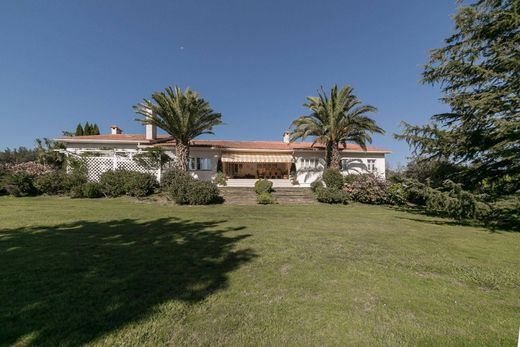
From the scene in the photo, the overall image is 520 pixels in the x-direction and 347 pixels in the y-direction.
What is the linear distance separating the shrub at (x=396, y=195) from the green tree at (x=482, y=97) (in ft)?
16.4

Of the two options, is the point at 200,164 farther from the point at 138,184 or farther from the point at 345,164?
the point at 345,164

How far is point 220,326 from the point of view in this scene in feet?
10.0

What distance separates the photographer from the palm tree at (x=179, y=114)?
69.8ft

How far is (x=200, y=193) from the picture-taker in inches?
671

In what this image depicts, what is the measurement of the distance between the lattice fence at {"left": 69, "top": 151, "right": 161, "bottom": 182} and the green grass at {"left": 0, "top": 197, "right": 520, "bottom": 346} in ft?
45.9

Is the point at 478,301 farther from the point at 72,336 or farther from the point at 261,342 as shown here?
the point at 72,336

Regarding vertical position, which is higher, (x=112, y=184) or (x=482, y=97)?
(x=482, y=97)

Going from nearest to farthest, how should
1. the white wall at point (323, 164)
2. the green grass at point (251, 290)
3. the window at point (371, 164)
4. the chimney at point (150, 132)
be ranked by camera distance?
1. the green grass at point (251, 290)
2. the chimney at point (150, 132)
3. the white wall at point (323, 164)
4. the window at point (371, 164)

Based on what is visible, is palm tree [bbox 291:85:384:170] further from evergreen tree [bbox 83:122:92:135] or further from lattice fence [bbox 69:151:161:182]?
evergreen tree [bbox 83:122:92:135]

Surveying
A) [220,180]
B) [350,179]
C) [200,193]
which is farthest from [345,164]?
[200,193]

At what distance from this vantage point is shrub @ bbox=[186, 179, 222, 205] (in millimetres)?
16844

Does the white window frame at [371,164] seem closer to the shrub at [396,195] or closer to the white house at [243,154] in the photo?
the white house at [243,154]

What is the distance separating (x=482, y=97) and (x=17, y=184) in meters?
31.7

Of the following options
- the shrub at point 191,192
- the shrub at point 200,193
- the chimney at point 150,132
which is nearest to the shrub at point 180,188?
the shrub at point 191,192
